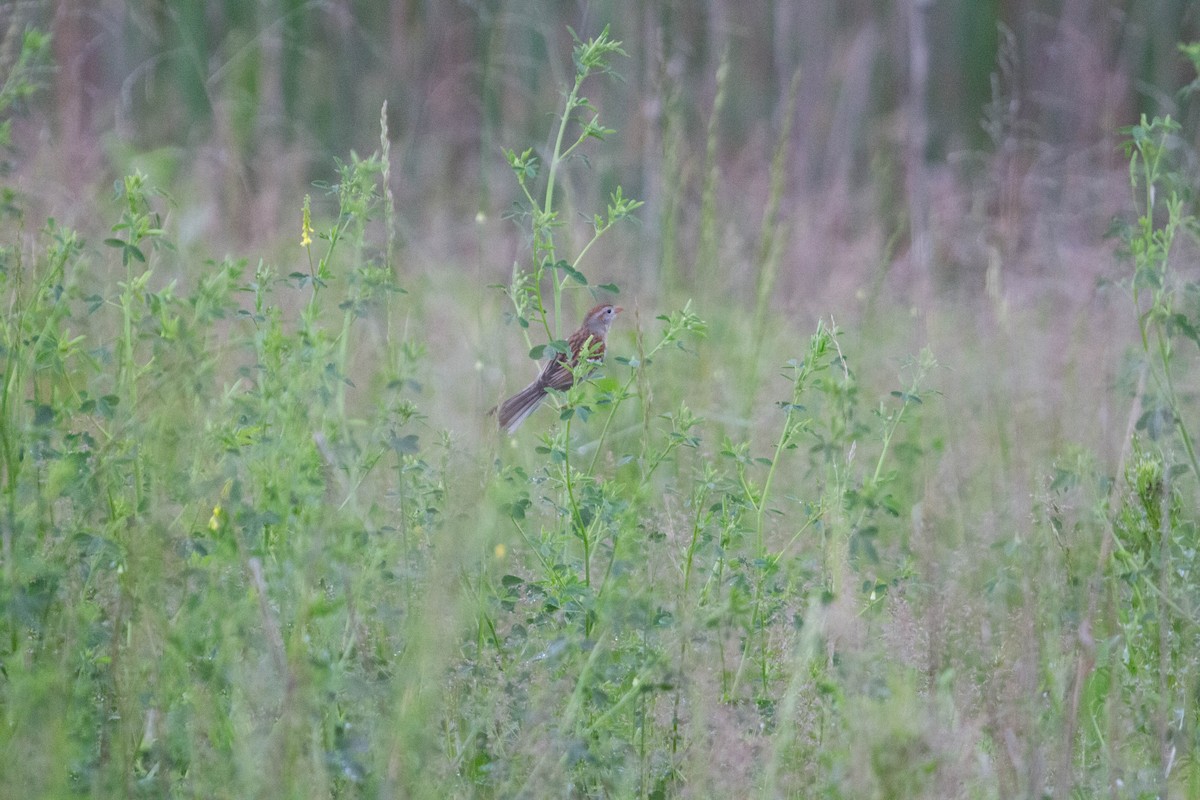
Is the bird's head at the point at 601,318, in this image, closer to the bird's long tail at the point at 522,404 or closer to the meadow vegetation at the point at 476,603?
the bird's long tail at the point at 522,404

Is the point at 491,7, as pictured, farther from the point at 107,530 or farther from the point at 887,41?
the point at 107,530

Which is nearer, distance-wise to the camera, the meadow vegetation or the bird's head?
the meadow vegetation

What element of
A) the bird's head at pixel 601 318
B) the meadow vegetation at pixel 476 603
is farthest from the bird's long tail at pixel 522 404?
the bird's head at pixel 601 318

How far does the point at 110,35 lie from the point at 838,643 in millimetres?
6359

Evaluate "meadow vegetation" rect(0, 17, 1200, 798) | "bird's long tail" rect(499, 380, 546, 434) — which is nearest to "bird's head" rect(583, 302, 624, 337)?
"bird's long tail" rect(499, 380, 546, 434)

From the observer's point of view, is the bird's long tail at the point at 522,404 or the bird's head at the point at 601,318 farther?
the bird's head at the point at 601,318

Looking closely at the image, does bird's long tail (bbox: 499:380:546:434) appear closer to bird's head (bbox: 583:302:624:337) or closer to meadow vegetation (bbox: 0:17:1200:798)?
meadow vegetation (bbox: 0:17:1200:798)

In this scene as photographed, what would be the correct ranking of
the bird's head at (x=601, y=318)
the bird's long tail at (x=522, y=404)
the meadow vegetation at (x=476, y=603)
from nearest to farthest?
the meadow vegetation at (x=476, y=603) → the bird's long tail at (x=522, y=404) → the bird's head at (x=601, y=318)

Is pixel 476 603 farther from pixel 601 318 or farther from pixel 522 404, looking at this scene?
pixel 601 318

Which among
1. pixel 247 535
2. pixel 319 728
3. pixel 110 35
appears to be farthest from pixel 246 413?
pixel 110 35

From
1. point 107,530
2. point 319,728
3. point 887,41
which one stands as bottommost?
point 319,728

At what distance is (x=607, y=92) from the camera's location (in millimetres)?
6629

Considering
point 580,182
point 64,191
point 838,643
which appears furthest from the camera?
point 580,182

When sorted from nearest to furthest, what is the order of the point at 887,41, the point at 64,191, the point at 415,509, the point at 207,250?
the point at 415,509
the point at 64,191
the point at 207,250
the point at 887,41
